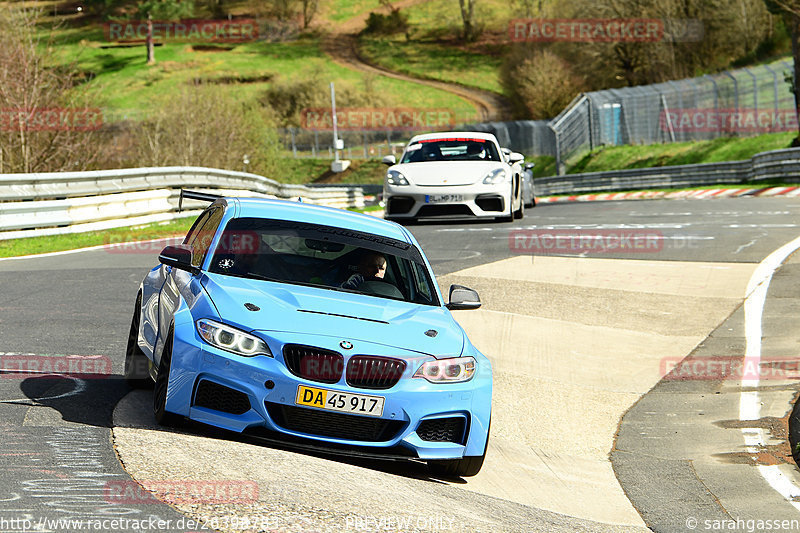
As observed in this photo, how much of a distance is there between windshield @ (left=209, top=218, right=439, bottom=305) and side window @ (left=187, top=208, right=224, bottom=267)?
0.18 meters

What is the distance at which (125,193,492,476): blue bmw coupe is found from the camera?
5938 millimetres

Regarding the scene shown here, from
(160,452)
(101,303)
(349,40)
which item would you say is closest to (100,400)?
(160,452)

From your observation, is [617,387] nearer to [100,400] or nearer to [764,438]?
[764,438]

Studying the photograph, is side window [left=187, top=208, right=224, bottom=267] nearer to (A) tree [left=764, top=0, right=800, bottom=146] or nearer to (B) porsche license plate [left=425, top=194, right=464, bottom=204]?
(B) porsche license plate [left=425, top=194, right=464, bottom=204]

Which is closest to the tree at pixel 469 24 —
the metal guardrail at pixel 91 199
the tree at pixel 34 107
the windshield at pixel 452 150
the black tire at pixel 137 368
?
the tree at pixel 34 107

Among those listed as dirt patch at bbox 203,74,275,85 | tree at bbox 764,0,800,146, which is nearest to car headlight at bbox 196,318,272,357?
tree at bbox 764,0,800,146

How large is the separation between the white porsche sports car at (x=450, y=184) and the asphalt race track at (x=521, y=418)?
1263 millimetres

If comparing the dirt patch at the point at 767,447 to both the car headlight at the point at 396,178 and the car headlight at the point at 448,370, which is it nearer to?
the car headlight at the point at 448,370

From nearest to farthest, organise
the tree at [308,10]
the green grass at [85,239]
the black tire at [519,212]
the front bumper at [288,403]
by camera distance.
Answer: the front bumper at [288,403] → the green grass at [85,239] → the black tire at [519,212] → the tree at [308,10]

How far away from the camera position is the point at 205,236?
299 inches

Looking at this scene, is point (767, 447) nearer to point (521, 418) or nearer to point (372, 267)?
point (521, 418)

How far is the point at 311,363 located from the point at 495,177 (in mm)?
12680

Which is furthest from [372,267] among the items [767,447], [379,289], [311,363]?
[767,447]

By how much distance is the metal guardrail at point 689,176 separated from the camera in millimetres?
34103
